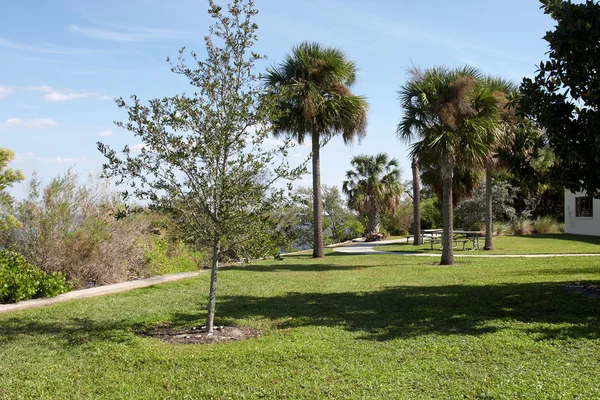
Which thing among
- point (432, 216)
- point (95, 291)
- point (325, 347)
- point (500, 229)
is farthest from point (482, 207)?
point (325, 347)

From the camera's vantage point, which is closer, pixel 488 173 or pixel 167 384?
pixel 167 384

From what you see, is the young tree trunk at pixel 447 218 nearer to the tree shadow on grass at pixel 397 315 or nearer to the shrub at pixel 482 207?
the tree shadow on grass at pixel 397 315

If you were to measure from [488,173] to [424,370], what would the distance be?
61.7ft

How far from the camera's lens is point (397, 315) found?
862 cm

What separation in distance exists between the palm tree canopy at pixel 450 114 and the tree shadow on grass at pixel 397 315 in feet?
19.6

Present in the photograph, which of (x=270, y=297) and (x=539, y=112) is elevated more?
(x=539, y=112)

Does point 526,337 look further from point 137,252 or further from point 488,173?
point 488,173

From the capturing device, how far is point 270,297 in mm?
11016

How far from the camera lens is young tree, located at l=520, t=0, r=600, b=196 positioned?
8.72 m

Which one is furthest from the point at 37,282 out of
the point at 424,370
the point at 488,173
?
the point at 488,173

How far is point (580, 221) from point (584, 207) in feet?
3.02

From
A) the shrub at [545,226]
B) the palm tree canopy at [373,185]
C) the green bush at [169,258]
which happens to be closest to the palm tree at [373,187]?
the palm tree canopy at [373,185]

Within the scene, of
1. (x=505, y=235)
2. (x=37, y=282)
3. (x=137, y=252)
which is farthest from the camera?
(x=505, y=235)

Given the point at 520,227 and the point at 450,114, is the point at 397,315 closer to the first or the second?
the point at 450,114
